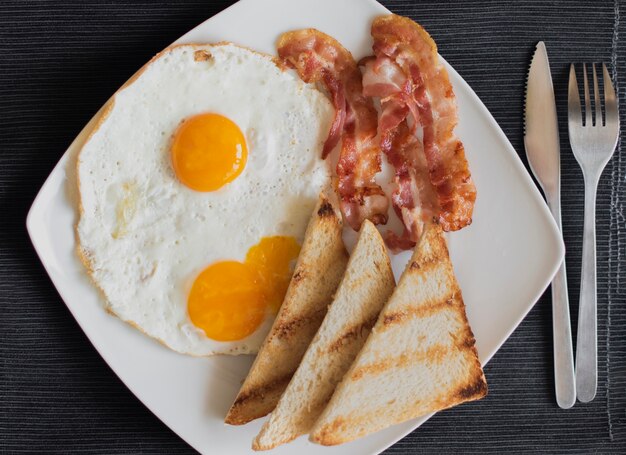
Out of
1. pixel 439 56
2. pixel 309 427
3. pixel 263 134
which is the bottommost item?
pixel 309 427

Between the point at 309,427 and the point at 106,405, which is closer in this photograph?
the point at 309,427

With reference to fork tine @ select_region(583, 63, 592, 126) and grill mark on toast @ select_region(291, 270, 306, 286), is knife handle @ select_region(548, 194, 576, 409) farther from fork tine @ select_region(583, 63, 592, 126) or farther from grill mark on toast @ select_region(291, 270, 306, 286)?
grill mark on toast @ select_region(291, 270, 306, 286)

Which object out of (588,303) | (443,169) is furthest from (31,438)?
(588,303)

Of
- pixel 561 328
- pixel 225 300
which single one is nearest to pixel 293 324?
pixel 225 300

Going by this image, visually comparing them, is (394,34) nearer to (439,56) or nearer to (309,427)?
(439,56)

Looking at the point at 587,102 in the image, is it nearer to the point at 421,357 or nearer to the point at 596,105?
the point at 596,105

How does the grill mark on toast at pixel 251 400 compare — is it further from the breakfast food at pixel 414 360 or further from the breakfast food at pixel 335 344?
the breakfast food at pixel 414 360
